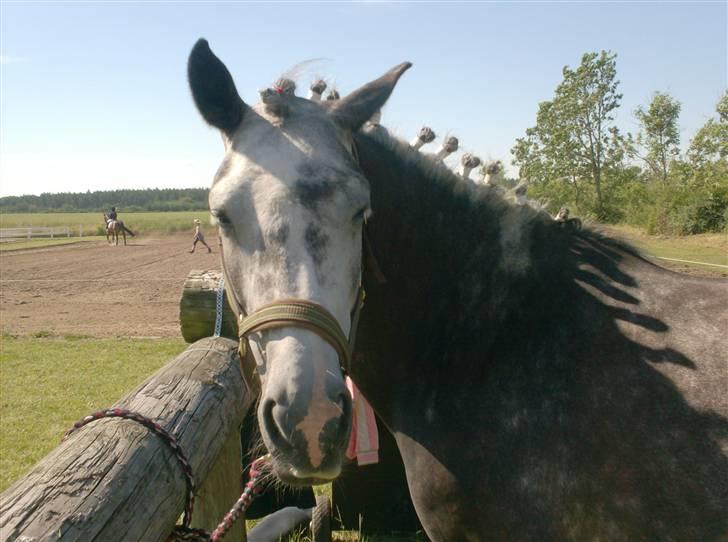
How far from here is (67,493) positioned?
1652mm

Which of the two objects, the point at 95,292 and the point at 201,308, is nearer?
the point at 201,308

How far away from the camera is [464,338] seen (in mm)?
2688

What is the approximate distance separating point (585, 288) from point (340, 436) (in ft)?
4.56

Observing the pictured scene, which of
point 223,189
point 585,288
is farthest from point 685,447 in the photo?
point 223,189

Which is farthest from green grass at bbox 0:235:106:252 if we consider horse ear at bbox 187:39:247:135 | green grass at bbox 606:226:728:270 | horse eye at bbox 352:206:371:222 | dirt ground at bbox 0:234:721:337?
horse eye at bbox 352:206:371:222

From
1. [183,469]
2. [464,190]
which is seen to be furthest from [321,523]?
[464,190]

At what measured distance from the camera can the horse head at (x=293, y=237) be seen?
1.91 metres

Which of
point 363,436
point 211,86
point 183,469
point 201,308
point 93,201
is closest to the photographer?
point 183,469

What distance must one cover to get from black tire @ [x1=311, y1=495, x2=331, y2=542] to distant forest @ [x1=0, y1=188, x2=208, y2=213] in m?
91.3

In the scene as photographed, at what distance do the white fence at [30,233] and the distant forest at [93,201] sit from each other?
3644 centimetres

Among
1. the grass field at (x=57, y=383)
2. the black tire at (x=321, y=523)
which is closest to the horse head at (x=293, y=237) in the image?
the black tire at (x=321, y=523)

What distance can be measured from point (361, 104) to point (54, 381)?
9580 mm

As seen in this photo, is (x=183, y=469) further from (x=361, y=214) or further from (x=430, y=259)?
(x=430, y=259)

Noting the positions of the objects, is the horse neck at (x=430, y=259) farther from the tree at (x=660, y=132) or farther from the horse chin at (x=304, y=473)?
the tree at (x=660, y=132)
